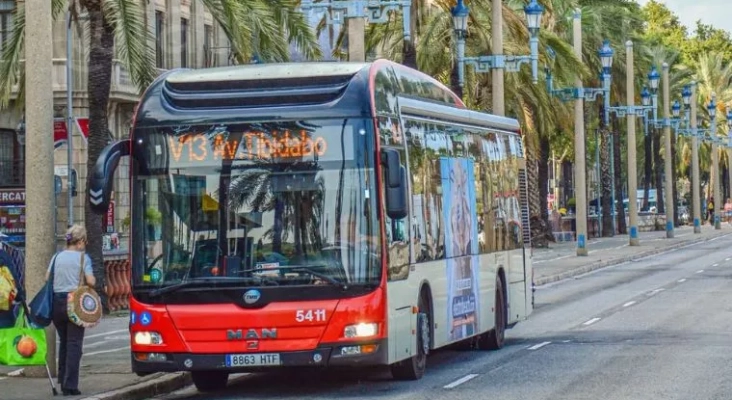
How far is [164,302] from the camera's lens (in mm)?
15961

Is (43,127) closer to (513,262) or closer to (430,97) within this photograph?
(430,97)

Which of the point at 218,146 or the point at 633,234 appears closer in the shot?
the point at 218,146

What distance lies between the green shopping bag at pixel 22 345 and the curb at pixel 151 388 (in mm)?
864

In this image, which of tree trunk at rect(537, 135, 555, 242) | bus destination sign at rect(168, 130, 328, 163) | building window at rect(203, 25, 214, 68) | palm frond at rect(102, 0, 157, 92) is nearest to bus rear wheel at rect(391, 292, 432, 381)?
bus destination sign at rect(168, 130, 328, 163)

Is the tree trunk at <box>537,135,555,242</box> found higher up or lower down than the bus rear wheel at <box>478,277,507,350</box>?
higher up

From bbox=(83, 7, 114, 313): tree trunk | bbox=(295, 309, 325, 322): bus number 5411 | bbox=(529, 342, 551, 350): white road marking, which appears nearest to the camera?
bbox=(295, 309, 325, 322): bus number 5411

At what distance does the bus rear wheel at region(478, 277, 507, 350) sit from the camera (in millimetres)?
21719

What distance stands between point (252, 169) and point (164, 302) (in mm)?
1470

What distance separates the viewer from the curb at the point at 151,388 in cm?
1594

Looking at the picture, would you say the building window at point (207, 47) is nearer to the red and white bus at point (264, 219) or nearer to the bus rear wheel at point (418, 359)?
the bus rear wheel at point (418, 359)

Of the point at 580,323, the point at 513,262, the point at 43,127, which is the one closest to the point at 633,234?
the point at 580,323

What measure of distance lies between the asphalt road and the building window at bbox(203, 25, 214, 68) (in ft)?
90.5

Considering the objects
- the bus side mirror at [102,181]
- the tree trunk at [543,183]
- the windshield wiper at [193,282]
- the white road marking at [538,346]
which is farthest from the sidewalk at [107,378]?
the tree trunk at [543,183]

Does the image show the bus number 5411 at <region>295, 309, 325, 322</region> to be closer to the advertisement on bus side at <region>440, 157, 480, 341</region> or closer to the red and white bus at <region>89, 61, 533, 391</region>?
the red and white bus at <region>89, 61, 533, 391</region>
